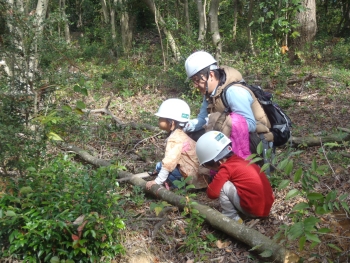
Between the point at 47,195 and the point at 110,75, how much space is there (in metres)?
8.53

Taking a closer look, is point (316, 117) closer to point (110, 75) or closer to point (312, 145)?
point (312, 145)

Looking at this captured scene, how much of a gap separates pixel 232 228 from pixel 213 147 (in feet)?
2.73

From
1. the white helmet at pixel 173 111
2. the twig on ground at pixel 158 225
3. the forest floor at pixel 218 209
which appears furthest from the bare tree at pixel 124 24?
the twig on ground at pixel 158 225

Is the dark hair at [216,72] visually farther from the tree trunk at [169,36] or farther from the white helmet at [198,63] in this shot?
the tree trunk at [169,36]

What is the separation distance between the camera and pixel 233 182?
13.0 ft

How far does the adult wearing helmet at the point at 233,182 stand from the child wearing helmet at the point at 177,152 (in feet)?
2.27

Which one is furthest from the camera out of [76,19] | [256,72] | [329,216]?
[76,19]

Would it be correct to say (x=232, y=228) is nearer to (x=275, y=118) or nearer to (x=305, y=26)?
(x=275, y=118)

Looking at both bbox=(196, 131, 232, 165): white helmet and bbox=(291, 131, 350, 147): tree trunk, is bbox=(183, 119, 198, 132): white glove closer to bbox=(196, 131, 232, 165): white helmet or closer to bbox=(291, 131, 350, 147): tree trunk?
bbox=(196, 131, 232, 165): white helmet

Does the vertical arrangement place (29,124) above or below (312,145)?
above

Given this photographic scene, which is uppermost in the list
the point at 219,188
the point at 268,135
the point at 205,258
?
the point at 268,135

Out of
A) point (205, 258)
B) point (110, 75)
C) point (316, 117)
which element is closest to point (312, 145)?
point (316, 117)

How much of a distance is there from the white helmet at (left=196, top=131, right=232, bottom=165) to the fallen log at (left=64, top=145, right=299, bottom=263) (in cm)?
50

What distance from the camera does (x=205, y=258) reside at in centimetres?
359
